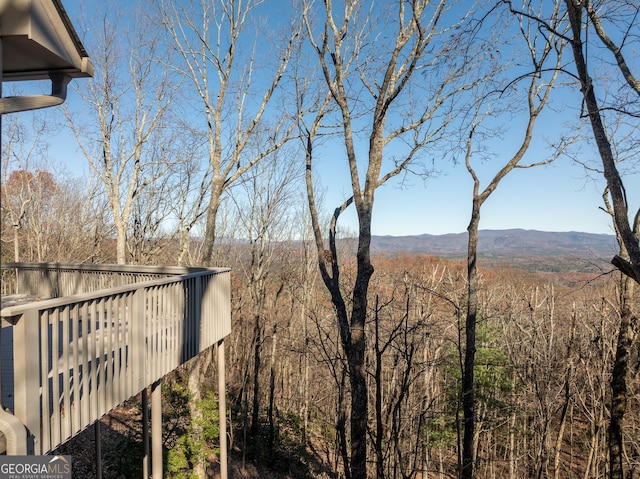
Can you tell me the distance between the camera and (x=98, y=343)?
2.78 m

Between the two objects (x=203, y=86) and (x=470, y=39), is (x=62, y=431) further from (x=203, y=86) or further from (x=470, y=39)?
(x=203, y=86)

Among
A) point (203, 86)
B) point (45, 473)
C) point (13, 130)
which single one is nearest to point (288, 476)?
point (45, 473)

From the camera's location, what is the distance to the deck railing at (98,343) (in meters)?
2.12

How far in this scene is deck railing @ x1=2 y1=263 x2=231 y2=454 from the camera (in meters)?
2.12

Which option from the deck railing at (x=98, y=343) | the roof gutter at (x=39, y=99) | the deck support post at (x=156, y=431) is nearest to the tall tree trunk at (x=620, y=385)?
the deck railing at (x=98, y=343)

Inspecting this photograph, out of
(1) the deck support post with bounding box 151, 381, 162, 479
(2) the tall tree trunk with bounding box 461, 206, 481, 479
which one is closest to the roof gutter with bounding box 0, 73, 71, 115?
(1) the deck support post with bounding box 151, 381, 162, 479

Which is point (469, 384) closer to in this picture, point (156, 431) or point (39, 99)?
point (156, 431)

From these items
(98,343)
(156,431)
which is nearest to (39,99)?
(98,343)

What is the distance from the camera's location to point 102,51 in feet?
33.6

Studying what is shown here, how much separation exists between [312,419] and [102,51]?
14.4 meters

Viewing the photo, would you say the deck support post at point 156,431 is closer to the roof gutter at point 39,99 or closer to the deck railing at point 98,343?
the deck railing at point 98,343

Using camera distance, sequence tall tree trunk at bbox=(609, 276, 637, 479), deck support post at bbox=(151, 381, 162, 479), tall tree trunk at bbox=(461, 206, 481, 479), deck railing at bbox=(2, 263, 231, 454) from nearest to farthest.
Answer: deck railing at bbox=(2, 263, 231, 454)
deck support post at bbox=(151, 381, 162, 479)
tall tree trunk at bbox=(609, 276, 637, 479)
tall tree trunk at bbox=(461, 206, 481, 479)

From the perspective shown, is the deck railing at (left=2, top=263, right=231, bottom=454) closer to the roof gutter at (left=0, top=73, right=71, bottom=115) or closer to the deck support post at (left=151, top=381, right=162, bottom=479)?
the deck support post at (left=151, top=381, right=162, bottom=479)

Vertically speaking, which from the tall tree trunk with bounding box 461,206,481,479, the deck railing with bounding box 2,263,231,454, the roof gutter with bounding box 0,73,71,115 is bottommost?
the tall tree trunk with bounding box 461,206,481,479
